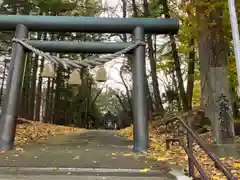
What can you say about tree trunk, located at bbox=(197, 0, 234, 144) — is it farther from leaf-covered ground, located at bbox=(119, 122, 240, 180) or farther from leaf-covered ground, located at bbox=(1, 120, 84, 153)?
leaf-covered ground, located at bbox=(1, 120, 84, 153)

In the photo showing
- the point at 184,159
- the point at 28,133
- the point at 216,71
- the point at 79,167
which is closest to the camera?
the point at 79,167

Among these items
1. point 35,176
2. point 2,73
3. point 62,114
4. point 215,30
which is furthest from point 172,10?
point 62,114

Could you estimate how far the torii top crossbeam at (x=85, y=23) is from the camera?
7.55 meters

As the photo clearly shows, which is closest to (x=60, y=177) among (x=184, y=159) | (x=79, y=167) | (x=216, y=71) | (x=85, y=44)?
(x=79, y=167)

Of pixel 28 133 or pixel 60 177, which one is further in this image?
pixel 28 133

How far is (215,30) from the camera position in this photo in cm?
717

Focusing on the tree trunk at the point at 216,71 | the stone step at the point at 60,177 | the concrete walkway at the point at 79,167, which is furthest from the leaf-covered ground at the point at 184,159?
the stone step at the point at 60,177

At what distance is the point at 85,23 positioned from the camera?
7.66 m

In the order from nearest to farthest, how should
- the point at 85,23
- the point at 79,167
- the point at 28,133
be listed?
the point at 79,167 → the point at 85,23 → the point at 28,133

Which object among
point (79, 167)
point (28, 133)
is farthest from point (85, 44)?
point (28, 133)

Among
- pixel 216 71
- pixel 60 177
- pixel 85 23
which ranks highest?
pixel 85 23

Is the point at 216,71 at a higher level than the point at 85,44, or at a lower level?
lower

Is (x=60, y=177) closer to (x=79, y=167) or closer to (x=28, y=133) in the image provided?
(x=79, y=167)

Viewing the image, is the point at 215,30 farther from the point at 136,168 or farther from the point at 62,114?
the point at 62,114
